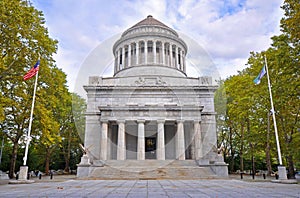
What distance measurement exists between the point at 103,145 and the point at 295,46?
2122cm

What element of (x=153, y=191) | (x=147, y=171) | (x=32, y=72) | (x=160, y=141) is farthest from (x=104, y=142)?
(x=153, y=191)

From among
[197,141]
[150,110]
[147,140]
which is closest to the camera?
[197,141]

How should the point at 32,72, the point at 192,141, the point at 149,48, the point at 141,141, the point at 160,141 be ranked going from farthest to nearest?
the point at 149,48
the point at 192,141
the point at 160,141
the point at 141,141
the point at 32,72

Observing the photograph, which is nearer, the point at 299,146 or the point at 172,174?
the point at 299,146

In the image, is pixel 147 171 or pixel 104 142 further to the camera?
pixel 104 142

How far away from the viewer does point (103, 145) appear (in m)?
26.6

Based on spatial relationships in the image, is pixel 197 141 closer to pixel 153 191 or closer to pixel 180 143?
pixel 180 143

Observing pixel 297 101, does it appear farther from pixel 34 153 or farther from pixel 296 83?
pixel 34 153

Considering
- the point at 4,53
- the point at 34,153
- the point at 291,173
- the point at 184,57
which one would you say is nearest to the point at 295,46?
the point at 291,173

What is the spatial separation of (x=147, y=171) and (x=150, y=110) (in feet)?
27.9

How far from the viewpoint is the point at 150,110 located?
27.7 metres

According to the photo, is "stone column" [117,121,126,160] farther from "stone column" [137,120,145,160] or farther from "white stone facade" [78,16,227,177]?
"stone column" [137,120,145,160]

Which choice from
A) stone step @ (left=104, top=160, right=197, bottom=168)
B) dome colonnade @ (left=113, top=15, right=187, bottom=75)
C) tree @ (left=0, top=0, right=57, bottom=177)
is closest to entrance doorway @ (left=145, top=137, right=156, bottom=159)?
stone step @ (left=104, top=160, right=197, bottom=168)

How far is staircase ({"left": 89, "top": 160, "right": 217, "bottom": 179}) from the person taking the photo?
19859mm
